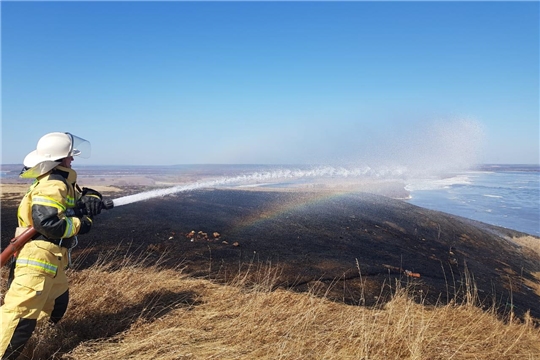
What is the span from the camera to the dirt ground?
6.97m

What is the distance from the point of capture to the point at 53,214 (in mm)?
2951

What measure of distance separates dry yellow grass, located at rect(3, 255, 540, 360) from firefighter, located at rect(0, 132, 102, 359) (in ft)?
1.44

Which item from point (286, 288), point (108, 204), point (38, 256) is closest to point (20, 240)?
point (38, 256)

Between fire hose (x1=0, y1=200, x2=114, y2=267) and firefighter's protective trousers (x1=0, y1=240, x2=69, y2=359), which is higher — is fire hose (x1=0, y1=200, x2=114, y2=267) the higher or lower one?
the higher one

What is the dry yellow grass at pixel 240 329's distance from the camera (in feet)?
10.8

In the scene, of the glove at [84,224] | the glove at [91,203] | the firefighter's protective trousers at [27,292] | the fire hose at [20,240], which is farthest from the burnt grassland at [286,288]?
the glove at [91,203]

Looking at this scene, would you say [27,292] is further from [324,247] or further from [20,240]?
[324,247]

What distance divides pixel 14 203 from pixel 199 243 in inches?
389

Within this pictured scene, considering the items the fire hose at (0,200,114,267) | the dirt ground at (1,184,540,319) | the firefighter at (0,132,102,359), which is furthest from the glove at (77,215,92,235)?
the dirt ground at (1,184,540,319)

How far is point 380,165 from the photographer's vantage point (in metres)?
52.2

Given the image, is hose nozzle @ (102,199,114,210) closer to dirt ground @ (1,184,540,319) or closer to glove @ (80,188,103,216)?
glove @ (80,188,103,216)

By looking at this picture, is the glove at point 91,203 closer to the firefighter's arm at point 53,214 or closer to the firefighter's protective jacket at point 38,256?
the firefighter's protective jacket at point 38,256

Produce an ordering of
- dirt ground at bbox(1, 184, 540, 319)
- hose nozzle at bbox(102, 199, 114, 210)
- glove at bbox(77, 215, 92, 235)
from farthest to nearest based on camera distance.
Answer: dirt ground at bbox(1, 184, 540, 319) < hose nozzle at bbox(102, 199, 114, 210) < glove at bbox(77, 215, 92, 235)

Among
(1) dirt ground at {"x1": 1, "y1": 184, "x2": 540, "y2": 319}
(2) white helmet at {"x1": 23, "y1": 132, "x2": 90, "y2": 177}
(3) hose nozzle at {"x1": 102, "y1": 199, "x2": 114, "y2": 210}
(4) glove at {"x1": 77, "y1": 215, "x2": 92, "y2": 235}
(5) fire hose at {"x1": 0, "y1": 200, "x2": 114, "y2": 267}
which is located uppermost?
(2) white helmet at {"x1": 23, "y1": 132, "x2": 90, "y2": 177}
